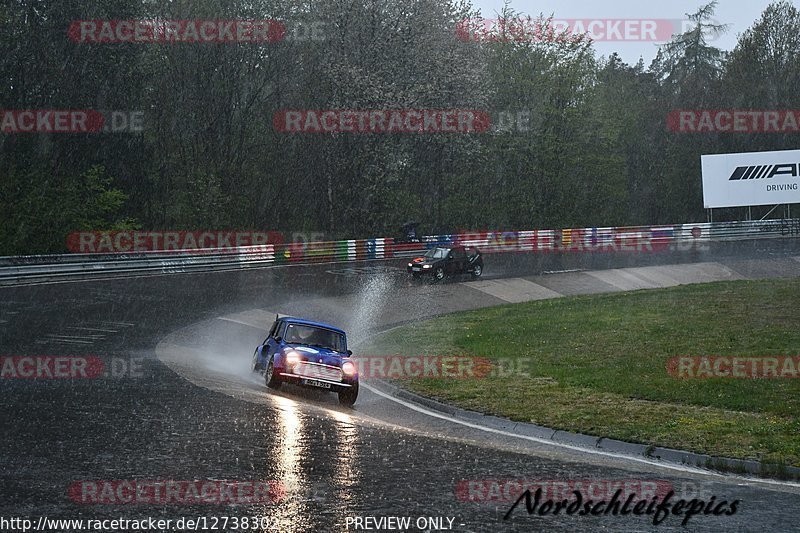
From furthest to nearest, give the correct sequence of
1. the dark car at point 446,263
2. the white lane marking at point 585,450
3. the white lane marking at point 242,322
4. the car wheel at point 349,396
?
1. the dark car at point 446,263
2. the white lane marking at point 242,322
3. the car wheel at point 349,396
4. the white lane marking at point 585,450

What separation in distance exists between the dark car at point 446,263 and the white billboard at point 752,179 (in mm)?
24983

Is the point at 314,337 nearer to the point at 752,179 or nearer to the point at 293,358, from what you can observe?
the point at 293,358

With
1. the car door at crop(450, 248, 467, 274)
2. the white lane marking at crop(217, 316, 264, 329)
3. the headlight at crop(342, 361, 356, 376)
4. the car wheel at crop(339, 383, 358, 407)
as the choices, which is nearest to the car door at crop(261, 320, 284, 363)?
the headlight at crop(342, 361, 356, 376)

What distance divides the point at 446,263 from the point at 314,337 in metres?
20.5

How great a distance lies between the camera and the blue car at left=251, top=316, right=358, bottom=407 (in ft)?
55.5

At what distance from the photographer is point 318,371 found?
55.6ft

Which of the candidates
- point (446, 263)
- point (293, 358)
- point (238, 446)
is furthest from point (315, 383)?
point (446, 263)

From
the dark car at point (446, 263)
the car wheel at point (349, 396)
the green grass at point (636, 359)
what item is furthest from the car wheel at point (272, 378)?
the dark car at point (446, 263)

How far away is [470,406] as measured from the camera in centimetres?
1622

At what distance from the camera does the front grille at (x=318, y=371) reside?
16891 mm

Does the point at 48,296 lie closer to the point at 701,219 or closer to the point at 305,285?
the point at 305,285

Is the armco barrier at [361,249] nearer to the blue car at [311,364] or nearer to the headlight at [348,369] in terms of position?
the blue car at [311,364]

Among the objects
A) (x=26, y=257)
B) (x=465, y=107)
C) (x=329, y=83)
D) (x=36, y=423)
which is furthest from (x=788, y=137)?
A: (x=36, y=423)

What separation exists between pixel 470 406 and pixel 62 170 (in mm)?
36868
